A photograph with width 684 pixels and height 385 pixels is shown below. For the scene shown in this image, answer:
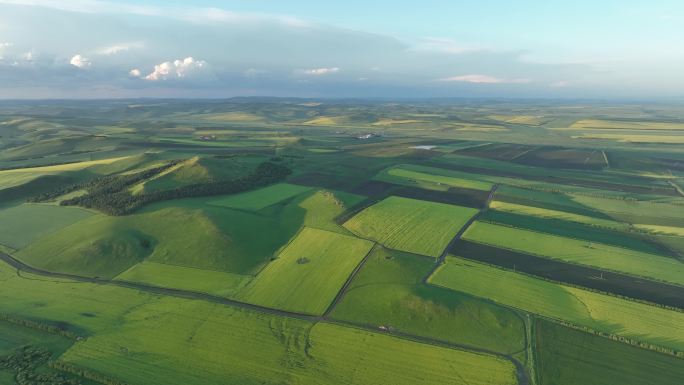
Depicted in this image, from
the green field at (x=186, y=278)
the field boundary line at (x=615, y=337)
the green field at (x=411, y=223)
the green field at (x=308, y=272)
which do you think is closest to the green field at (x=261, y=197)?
the green field at (x=308, y=272)

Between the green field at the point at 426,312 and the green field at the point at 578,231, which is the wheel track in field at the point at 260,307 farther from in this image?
the green field at the point at 578,231

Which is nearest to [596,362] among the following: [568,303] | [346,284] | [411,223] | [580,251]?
[568,303]

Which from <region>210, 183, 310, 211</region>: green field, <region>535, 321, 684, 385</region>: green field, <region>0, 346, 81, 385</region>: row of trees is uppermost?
<region>210, 183, 310, 211</region>: green field

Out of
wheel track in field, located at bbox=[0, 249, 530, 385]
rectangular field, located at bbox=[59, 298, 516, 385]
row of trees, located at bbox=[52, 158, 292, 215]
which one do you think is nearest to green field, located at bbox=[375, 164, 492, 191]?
row of trees, located at bbox=[52, 158, 292, 215]

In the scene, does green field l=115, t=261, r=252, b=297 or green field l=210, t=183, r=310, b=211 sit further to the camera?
green field l=210, t=183, r=310, b=211

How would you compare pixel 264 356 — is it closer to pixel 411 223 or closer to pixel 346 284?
pixel 346 284

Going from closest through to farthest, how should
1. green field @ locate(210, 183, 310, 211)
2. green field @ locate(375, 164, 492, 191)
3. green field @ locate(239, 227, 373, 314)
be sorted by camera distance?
green field @ locate(239, 227, 373, 314), green field @ locate(210, 183, 310, 211), green field @ locate(375, 164, 492, 191)

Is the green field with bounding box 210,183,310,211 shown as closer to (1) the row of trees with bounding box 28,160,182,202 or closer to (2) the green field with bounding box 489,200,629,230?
(1) the row of trees with bounding box 28,160,182,202
